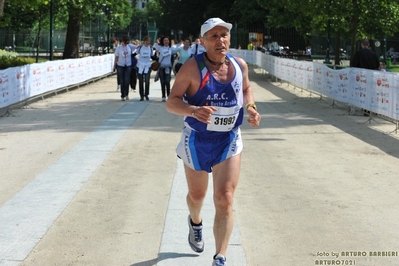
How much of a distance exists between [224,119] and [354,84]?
45.0 feet

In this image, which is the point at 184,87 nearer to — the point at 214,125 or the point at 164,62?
the point at 214,125

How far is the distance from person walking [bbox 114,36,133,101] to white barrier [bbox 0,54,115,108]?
6.66 feet

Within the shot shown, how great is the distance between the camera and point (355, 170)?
35.7ft

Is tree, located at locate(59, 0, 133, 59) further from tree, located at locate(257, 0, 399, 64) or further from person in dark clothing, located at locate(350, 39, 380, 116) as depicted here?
person in dark clothing, located at locate(350, 39, 380, 116)

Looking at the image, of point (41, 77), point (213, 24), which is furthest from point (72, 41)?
point (213, 24)

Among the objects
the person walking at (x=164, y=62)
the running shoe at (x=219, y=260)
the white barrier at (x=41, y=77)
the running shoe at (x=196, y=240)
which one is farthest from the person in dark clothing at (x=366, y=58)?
the running shoe at (x=219, y=260)

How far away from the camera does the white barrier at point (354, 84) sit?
15930mm

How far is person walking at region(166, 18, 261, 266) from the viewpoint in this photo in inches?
229

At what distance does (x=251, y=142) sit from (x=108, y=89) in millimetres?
15209

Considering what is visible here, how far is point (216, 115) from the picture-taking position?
5.82 meters

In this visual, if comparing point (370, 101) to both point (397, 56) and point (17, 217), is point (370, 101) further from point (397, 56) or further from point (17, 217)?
point (397, 56)

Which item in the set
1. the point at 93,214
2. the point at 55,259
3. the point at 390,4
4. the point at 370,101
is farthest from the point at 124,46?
the point at 55,259

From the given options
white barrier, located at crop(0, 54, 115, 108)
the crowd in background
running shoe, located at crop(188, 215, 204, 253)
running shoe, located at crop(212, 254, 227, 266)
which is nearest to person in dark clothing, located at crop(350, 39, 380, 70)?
the crowd in background

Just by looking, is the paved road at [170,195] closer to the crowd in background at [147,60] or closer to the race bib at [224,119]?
the race bib at [224,119]
